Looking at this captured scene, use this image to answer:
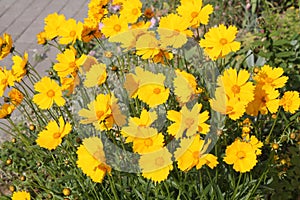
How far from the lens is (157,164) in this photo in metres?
1.57

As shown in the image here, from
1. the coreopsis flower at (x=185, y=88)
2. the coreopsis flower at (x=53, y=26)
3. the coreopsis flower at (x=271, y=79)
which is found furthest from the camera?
the coreopsis flower at (x=53, y=26)

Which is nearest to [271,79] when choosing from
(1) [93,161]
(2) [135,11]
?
(2) [135,11]

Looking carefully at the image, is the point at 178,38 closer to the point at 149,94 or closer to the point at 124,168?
the point at 149,94

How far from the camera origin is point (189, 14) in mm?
1829

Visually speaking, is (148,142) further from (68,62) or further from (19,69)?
(19,69)

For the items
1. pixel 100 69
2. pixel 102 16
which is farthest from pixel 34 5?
pixel 100 69

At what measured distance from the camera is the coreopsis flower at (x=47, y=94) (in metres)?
1.77

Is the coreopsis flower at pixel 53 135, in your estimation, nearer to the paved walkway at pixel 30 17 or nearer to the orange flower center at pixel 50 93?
the orange flower center at pixel 50 93

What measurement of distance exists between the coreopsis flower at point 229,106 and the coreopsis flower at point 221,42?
0.18 meters

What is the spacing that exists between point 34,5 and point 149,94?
10.3 ft

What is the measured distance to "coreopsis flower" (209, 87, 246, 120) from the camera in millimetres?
1571

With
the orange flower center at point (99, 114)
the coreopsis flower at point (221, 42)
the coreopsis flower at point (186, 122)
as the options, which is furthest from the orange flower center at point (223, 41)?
the orange flower center at point (99, 114)

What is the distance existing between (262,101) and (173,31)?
0.40m

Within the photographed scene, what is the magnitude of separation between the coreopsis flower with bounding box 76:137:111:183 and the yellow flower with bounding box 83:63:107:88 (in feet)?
0.67
